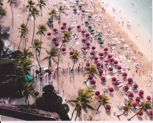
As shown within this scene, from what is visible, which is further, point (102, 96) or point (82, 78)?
point (82, 78)

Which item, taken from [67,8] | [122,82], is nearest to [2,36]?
[67,8]

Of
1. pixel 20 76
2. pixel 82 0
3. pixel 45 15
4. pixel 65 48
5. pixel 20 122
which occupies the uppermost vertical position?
pixel 82 0

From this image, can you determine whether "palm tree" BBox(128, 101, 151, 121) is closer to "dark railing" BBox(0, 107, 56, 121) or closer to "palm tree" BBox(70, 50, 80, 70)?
"palm tree" BBox(70, 50, 80, 70)

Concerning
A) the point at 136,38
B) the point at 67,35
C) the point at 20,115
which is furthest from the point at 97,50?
the point at 20,115

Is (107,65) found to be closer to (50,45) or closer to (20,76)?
(50,45)

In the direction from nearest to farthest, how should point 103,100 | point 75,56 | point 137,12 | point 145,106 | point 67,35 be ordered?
1. point 103,100
2. point 145,106
3. point 75,56
4. point 67,35
5. point 137,12

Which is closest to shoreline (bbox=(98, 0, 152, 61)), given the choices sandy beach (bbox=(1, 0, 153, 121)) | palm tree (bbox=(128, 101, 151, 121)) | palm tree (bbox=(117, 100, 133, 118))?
sandy beach (bbox=(1, 0, 153, 121))

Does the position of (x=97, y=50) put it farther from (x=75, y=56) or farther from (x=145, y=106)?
(x=145, y=106)

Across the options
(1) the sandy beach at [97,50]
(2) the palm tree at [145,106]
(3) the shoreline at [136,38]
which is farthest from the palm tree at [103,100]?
(3) the shoreline at [136,38]
